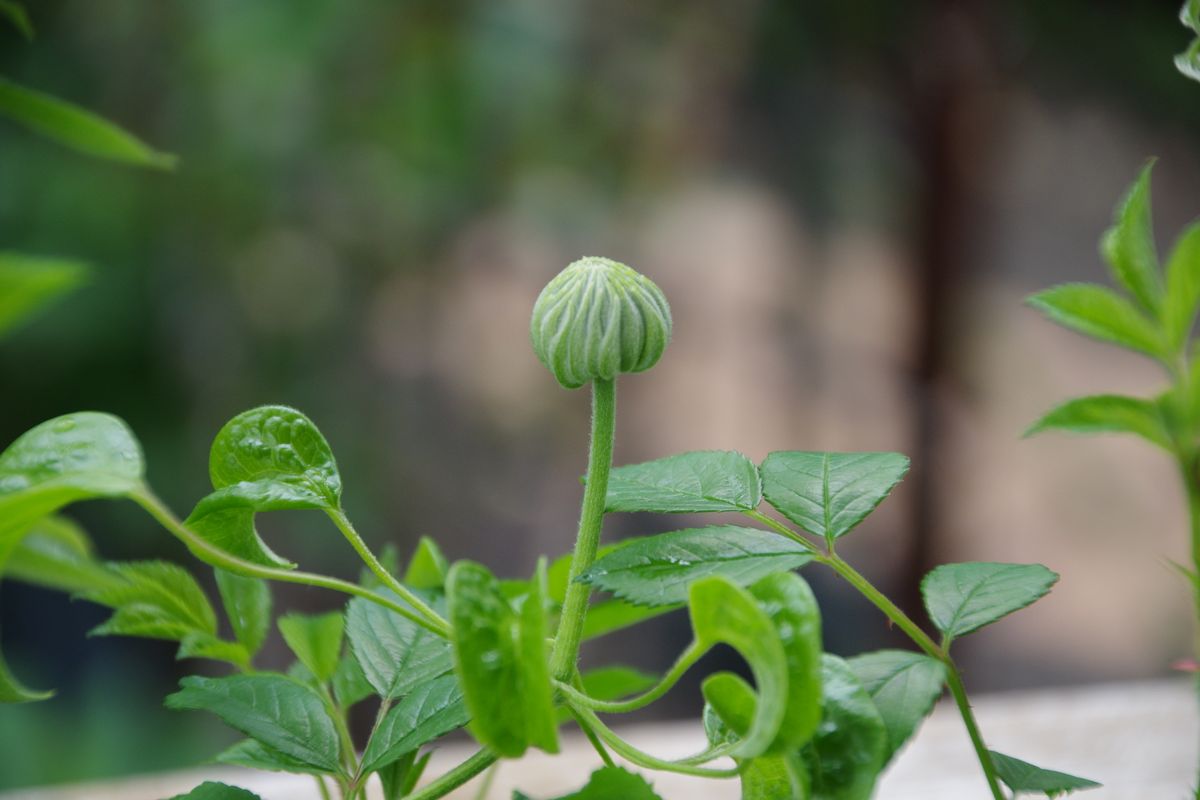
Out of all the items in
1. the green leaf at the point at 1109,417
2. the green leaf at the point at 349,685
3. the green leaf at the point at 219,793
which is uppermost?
the green leaf at the point at 1109,417

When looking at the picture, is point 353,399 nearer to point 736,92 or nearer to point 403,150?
point 403,150

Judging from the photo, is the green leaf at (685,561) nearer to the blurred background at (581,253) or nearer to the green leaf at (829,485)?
the green leaf at (829,485)

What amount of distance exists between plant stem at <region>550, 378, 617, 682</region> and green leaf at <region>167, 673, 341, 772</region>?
0.15 ft

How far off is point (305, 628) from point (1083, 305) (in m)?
0.16

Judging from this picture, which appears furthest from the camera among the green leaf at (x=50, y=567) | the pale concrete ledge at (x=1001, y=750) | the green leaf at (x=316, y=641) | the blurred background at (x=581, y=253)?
the blurred background at (x=581, y=253)

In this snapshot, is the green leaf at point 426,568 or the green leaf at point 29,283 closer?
the green leaf at point 29,283

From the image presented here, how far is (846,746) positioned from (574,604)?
0.05m

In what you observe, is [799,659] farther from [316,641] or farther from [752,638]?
[316,641]

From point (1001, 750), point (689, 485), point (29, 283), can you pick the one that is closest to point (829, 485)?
point (689, 485)

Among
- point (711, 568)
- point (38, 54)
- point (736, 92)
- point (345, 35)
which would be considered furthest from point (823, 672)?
point (736, 92)

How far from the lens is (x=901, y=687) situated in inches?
6.2

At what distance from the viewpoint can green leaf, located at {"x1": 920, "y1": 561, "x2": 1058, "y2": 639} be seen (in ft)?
0.55

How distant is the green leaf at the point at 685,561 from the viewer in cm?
17

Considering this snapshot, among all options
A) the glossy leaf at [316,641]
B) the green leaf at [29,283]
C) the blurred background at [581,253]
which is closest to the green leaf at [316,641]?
the glossy leaf at [316,641]
